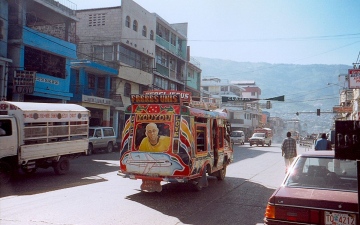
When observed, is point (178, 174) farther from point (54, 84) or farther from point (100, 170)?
point (54, 84)

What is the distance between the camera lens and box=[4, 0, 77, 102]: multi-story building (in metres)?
20.4

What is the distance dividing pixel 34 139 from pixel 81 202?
506 centimetres

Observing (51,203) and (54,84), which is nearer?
(51,203)

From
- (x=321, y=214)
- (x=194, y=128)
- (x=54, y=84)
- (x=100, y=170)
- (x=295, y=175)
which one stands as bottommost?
(x=100, y=170)

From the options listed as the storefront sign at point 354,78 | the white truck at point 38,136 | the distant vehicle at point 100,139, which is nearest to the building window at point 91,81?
the distant vehicle at point 100,139

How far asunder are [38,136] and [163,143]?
5.71 m

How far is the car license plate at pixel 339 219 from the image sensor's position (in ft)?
13.6

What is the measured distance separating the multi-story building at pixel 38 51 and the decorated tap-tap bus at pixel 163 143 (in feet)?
41.8

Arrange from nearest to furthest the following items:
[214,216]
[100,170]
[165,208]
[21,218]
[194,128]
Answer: [21,218] < [214,216] < [165,208] < [194,128] < [100,170]

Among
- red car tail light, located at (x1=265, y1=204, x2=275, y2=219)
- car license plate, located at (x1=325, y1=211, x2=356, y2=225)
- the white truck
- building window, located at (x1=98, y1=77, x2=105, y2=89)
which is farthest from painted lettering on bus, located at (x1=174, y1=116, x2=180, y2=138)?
building window, located at (x1=98, y1=77, x2=105, y2=89)

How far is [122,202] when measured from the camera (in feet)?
27.4

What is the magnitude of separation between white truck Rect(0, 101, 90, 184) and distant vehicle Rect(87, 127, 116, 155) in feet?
24.5

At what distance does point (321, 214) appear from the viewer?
169 inches

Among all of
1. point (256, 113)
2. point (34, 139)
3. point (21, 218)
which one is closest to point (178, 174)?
point (21, 218)
